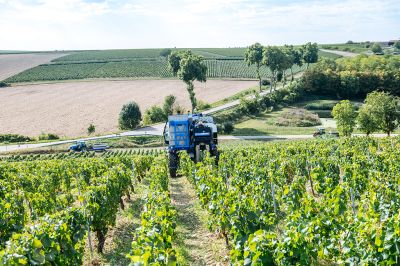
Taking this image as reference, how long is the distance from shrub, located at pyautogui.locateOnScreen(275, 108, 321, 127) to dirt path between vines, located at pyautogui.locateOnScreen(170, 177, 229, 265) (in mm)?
33889

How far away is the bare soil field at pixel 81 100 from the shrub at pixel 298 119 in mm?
17839

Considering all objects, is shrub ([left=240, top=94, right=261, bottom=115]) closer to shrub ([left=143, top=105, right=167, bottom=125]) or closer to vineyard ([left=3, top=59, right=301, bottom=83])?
shrub ([left=143, top=105, right=167, bottom=125])

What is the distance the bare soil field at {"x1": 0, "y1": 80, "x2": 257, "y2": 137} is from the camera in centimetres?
5506

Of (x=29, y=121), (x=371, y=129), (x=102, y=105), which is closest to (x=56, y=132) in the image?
(x=29, y=121)

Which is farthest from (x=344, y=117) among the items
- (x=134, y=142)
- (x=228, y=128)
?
(x=134, y=142)

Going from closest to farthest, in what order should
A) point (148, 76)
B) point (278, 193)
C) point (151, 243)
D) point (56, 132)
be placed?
point (151, 243), point (278, 193), point (56, 132), point (148, 76)

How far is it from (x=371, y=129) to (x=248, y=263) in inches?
1334

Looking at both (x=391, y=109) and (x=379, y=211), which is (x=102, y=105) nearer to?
(x=391, y=109)

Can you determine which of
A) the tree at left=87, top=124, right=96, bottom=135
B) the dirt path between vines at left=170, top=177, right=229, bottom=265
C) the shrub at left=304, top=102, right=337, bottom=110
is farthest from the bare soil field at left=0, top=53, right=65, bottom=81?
the dirt path between vines at left=170, top=177, right=229, bottom=265

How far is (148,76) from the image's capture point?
104625 mm

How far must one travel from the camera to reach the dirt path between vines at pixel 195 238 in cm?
1121

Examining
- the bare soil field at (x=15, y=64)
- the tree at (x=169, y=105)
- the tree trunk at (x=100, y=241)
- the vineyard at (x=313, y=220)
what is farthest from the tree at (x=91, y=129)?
the bare soil field at (x=15, y=64)

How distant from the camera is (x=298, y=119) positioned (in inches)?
2015

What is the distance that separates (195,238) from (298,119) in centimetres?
4073
